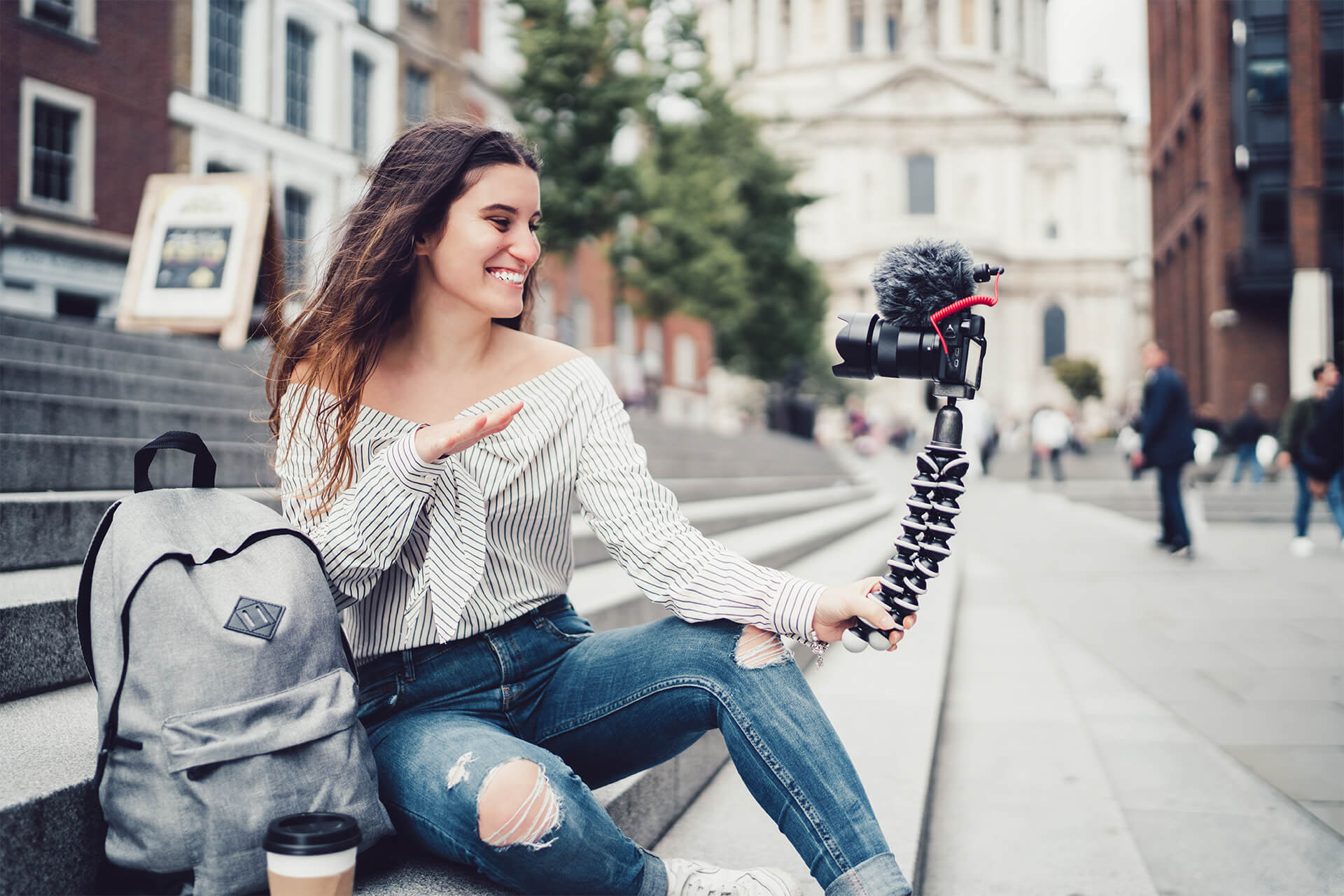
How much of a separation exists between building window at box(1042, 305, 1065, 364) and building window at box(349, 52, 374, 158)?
49.3 meters

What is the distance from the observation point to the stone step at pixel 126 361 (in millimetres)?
4613

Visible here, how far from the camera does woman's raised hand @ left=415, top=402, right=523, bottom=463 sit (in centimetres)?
162

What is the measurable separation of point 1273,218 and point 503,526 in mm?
23647

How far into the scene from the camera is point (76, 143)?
8.06 metres

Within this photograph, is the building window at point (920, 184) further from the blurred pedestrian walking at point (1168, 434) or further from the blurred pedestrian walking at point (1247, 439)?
the blurred pedestrian walking at point (1168, 434)

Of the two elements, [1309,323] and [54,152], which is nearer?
[54,152]

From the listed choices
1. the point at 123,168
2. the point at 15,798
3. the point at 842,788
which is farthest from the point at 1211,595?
the point at 123,168

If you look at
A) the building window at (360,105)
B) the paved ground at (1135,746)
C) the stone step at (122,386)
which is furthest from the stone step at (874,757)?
the building window at (360,105)

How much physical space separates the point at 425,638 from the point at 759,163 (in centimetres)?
2790

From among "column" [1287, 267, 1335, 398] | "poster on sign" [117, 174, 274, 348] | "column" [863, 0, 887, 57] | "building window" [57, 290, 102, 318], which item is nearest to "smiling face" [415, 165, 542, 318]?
"poster on sign" [117, 174, 274, 348]

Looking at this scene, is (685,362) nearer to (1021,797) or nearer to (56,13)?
(56,13)

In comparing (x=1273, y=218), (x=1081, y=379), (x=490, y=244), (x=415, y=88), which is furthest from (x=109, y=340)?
(x=1081, y=379)

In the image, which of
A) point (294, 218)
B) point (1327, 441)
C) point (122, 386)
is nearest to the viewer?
point (122, 386)

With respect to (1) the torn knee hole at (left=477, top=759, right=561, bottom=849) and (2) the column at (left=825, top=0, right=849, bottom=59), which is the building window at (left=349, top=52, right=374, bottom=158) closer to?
(1) the torn knee hole at (left=477, top=759, right=561, bottom=849)
